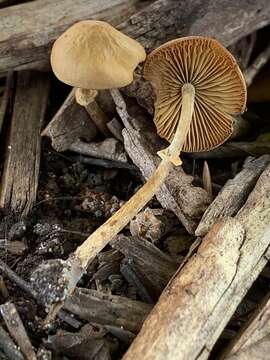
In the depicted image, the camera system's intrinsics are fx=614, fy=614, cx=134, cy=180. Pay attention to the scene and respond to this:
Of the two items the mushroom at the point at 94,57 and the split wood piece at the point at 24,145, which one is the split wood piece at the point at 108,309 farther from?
the mushroom at the point at 94,57

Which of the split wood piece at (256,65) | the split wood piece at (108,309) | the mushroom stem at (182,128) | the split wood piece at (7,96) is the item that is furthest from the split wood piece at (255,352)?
the split wood piece at (7,96)

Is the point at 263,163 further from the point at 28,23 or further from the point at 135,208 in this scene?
the point at 28,23

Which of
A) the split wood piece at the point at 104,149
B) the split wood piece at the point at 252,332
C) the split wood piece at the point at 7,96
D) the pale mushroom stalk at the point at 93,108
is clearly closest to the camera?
the split wood piece at the point at 252,332

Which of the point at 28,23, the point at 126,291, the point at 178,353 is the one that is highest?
the point at 28,23

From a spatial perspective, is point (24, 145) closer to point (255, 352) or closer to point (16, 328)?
point (16, 328)


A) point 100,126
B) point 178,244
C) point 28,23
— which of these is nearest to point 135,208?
point 178,244
